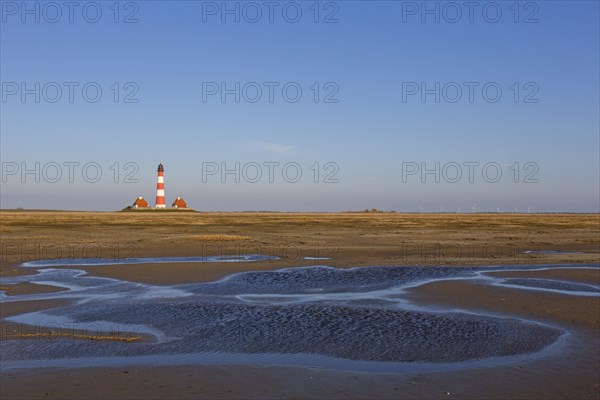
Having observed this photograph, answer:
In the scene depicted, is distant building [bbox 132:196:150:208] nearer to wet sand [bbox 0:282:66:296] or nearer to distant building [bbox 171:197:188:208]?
distant building [bbox 171:197:188:208]

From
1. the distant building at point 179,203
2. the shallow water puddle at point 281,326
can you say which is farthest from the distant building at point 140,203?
the shallow water puddle at point 281,326

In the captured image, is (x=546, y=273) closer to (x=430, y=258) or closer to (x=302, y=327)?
(x=430, y=258)

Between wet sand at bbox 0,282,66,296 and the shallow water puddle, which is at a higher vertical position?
wet sand at bbox 0,282,66,296

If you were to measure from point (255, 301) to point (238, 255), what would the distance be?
43.3 feet

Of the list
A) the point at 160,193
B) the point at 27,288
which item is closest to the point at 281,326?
the point at 27,288

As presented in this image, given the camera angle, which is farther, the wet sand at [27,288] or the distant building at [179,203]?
the distant building at [179,203]

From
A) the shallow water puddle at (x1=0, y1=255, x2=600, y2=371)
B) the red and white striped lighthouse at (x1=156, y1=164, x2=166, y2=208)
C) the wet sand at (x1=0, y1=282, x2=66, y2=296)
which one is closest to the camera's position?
the shallow water puddle at (x1=0, y1=255, x2=600, y2=371)

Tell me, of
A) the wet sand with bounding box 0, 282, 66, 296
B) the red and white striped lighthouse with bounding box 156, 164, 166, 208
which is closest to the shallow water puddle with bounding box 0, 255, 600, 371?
the wet sand with bounding box 0, 282, 66, 296

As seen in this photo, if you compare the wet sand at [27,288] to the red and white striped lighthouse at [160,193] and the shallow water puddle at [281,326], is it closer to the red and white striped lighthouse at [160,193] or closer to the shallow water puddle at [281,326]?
the shallow water puddle at [281,326]

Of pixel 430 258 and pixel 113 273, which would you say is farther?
pixel 430 258

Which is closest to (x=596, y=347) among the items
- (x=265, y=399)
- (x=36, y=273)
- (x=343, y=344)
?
(x=343, y=344)

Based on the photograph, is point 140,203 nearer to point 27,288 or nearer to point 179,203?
point 179,203

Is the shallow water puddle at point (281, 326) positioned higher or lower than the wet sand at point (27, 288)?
lower

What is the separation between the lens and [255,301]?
14.3 metres
